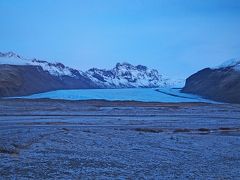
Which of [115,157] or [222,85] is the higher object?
[222,85]

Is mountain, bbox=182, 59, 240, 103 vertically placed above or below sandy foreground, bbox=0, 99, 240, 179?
above

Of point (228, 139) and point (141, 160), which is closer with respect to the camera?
point (141, 160)

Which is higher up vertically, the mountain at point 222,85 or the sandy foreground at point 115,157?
the mountain at point 222,85

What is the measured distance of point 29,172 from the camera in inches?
716

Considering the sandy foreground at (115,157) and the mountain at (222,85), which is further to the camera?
the mountain at (222,85)

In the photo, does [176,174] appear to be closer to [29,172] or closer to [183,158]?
[183,158]

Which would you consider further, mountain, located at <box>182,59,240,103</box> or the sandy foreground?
mountain, located at <box>182,59,240,103</box>

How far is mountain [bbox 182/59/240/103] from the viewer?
128750 millimetres

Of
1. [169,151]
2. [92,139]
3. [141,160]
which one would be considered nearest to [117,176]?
[141,160]

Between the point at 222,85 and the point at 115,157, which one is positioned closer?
the point at 115,157

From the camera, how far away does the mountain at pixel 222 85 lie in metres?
129

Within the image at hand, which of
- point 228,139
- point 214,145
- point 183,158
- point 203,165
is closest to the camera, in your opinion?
point 203,165

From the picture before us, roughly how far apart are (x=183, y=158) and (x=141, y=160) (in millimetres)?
2781

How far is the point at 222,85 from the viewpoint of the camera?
14912 cm
